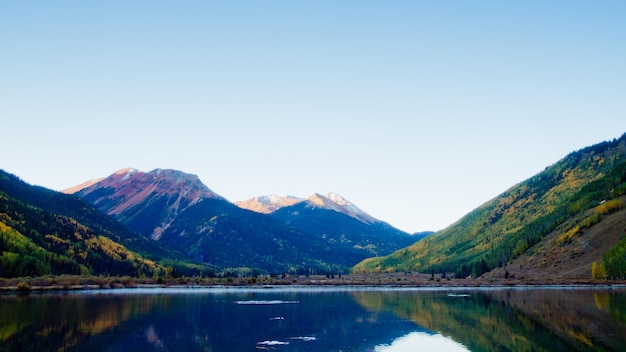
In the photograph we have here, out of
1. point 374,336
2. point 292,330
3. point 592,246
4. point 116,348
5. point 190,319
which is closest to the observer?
point 116,348

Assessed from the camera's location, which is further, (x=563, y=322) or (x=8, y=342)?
(x=563, y=322)

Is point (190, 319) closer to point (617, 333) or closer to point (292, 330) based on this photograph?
point (292, 330)

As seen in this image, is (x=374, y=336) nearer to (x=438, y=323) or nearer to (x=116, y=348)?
(x=438, y=323)

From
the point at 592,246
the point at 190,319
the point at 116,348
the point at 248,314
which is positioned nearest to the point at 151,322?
the point at 190,319

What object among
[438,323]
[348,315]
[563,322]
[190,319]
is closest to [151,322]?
[190,319]

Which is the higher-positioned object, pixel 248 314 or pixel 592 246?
pixel 592 246

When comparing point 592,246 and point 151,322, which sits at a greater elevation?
point 592,246

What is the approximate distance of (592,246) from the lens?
17725cm

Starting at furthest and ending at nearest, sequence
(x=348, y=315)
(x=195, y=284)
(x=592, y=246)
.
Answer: (x=195, y=284) < (x=592, y=246) < (x=348, y=315)

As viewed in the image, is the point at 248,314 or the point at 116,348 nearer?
the point at 116,348

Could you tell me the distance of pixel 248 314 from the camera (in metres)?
76.6

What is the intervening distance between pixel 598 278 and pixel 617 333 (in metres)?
117

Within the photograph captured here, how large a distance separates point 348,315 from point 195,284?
131282 mm

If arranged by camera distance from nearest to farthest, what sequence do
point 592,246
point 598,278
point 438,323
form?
point 438,323 → point 598,278 → point 592,246
